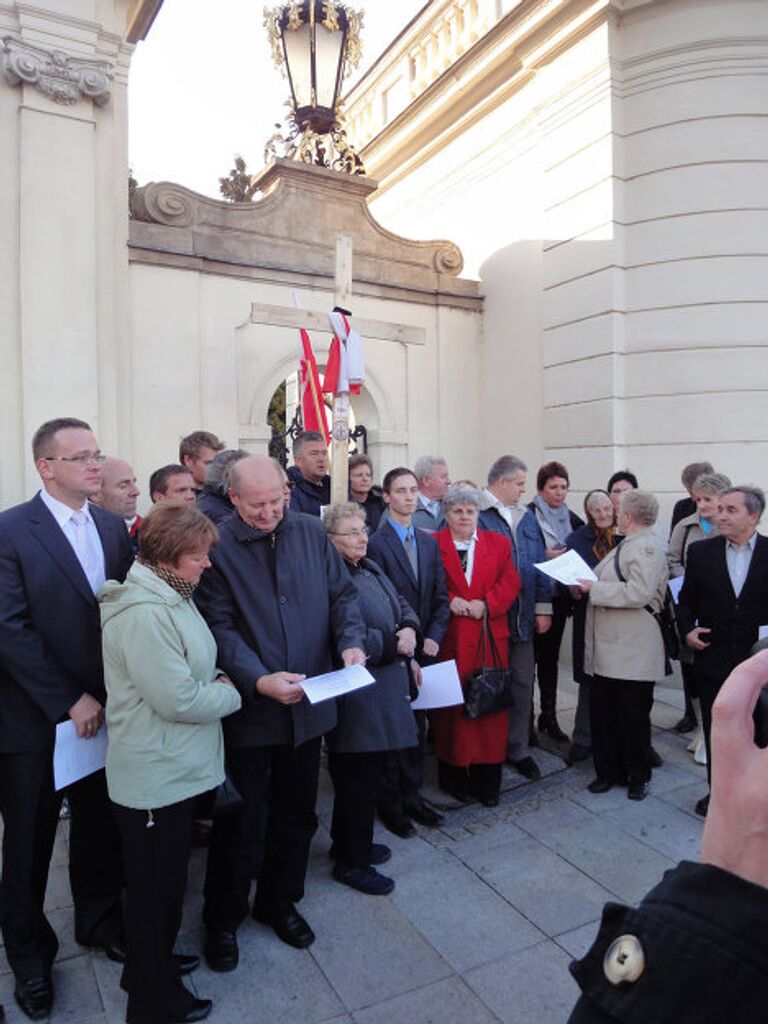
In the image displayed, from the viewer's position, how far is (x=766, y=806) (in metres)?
0.65

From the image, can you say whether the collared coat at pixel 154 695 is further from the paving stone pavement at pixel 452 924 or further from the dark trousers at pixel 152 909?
the paving stone pavement at pixel 452 924

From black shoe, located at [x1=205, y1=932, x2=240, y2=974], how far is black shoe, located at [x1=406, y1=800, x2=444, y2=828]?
4.42ft

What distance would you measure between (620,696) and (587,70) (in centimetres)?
608

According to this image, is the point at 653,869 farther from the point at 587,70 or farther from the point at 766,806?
the point at 587,70

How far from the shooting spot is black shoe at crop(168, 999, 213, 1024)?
7.97 feet

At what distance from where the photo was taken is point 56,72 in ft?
18.9

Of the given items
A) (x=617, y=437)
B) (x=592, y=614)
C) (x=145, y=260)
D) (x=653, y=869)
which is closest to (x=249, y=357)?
(x=145, y=260)

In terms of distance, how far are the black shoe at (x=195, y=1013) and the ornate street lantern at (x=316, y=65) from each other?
7.48 metres

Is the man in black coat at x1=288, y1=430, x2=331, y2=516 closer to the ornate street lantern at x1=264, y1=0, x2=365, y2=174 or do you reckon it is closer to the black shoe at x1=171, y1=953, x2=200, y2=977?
the black shoe at x1=171, y1=953, x2=200, y2=977

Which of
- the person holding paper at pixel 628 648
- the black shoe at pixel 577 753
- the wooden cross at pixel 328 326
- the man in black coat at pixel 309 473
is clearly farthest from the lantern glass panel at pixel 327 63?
the black shoe at pixel 577 753

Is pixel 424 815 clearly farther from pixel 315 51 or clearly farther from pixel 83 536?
pixel 315 51

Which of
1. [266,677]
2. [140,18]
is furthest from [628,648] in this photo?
[140,18]

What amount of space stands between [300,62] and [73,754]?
6.98 m

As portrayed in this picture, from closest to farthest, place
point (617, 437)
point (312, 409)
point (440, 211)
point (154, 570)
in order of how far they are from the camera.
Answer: point (154, 570) → point (312, 409) → point (617, 437) → point (440, 211)
